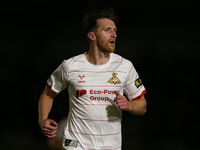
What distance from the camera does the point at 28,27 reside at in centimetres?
722

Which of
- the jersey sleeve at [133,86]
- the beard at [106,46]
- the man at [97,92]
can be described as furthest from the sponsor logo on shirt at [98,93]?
the beard at [106,46]

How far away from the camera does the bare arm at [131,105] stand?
244 centimetres

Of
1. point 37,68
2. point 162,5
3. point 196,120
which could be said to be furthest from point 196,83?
point 37,68

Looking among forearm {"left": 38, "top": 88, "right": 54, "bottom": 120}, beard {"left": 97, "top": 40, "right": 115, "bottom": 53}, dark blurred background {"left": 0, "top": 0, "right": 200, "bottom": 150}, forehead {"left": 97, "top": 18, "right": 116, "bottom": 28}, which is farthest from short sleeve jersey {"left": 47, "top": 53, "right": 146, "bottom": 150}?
dark blurred background {"left": 0, "top": 0, "right": 200, "bottom": 150}

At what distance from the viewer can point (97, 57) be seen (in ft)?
9.03

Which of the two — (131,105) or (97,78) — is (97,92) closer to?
(97,78)

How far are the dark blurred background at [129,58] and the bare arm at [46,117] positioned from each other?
2657 mm

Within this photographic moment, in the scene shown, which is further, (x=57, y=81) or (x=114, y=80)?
(x=57, y=81)

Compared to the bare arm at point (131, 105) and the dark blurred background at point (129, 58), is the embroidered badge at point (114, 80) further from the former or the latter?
the dark blurred background at point (129, 58)

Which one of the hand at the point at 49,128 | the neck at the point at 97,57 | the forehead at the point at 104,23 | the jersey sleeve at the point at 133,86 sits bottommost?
the hand at the point at 49,128

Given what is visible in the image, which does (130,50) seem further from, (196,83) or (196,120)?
(196,120)

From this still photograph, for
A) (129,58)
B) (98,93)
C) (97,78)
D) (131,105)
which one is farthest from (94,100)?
(129,58)

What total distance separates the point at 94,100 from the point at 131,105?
0.32m

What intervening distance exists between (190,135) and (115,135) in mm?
2944
